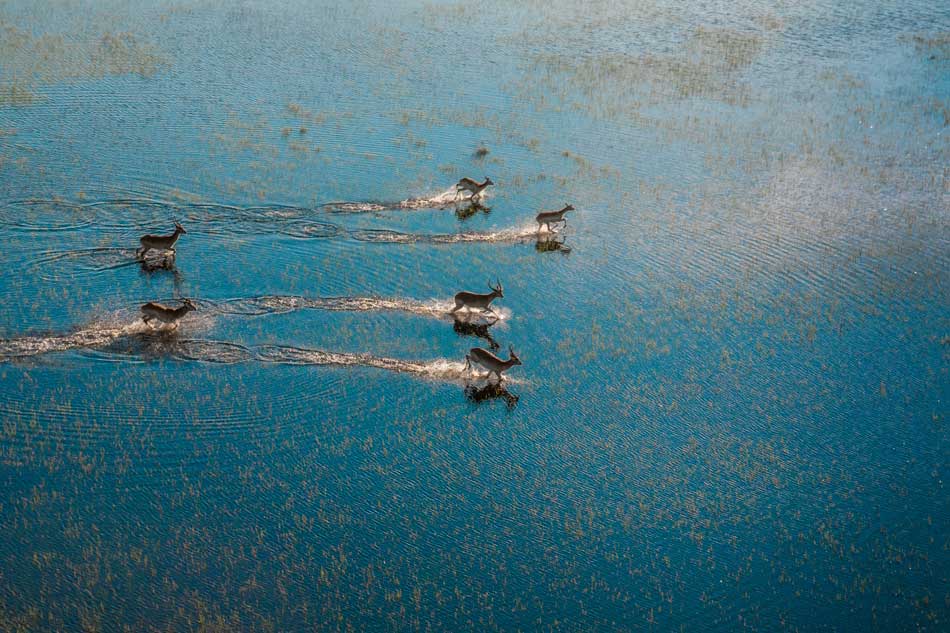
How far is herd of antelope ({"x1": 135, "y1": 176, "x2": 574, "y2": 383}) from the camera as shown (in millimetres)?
18562

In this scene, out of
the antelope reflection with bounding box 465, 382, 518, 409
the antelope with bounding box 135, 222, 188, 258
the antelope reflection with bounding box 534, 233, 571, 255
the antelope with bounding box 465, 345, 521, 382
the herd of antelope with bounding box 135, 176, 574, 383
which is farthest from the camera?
the antelope reflection with bounding box 534, 233, 571, 255

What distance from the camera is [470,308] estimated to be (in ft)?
67.9

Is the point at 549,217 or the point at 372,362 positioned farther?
the point at 549,217

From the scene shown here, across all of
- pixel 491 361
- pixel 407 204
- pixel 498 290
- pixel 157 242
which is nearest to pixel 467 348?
pixel 491 361

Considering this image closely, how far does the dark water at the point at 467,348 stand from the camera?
14492mm

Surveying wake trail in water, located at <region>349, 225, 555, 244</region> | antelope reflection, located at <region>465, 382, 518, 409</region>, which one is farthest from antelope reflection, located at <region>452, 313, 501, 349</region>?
wake trail in water, located at <region>349, 225, 555, 244</region>

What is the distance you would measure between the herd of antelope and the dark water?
0.29m

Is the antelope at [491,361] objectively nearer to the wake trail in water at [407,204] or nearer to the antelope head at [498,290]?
the antelope head at [498,290]

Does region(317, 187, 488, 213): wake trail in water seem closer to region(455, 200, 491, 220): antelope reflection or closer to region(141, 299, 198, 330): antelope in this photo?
region(455, 200, 491, 220): antelope reflection

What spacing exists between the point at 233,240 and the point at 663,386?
35.4 feet

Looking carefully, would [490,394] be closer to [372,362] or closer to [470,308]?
[372,362]

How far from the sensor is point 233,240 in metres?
23.4

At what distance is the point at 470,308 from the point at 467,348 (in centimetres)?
123

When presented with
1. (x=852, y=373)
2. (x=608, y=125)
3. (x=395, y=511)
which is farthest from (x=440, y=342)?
(x=608, y=125)
